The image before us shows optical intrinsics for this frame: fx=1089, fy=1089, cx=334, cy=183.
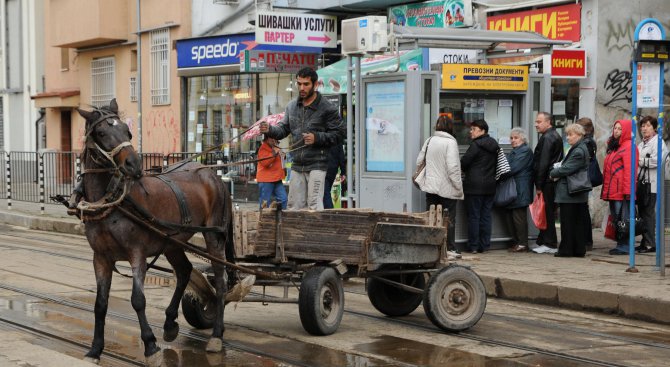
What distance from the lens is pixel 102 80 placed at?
32000mm

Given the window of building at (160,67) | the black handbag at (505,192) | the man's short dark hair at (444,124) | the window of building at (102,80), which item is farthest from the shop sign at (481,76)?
the window of building at (102,80)

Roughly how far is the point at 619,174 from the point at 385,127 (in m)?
3.13

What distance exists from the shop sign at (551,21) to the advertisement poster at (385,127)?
5141mm

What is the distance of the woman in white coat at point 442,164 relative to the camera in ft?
44.7

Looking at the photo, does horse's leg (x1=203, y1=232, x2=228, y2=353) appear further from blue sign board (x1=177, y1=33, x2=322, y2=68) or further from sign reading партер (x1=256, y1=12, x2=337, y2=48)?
blue sign board (x1=177, y1=33, x2=322, y2=68)

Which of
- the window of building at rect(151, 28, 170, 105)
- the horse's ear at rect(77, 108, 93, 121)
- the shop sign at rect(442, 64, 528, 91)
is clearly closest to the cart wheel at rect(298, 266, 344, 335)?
the horse's ear at rect(77, 108, 93, 121)

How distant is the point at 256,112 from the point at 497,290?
45.8 ft

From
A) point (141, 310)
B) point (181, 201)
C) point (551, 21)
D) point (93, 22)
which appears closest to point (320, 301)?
point (181, 201)

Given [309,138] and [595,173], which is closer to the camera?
[309,138]

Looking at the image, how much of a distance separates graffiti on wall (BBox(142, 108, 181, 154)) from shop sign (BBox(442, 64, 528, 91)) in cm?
1459

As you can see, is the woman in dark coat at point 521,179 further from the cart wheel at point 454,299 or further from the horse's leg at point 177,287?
the horse's leg at point 177,287

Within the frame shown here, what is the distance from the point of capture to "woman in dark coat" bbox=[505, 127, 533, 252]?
575 inches

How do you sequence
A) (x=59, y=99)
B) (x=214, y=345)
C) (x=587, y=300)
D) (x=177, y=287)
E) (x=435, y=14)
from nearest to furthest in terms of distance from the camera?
1. (x=214, y=345)
2. (x=177, y=287)
3. (x=587, y=300)
4. (x=435, y=14)
5. (x=59, y=99)

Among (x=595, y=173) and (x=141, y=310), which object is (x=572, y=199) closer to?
(x=595, y=173)
